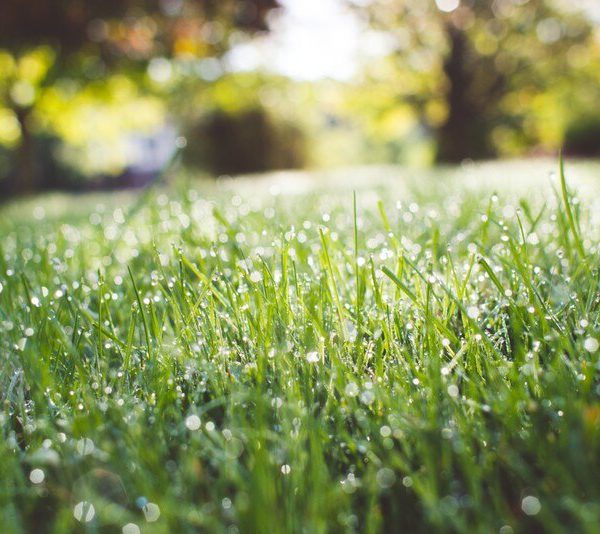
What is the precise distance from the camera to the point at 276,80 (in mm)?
15680

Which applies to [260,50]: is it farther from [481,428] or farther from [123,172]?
[123,172]

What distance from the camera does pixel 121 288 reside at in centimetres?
151

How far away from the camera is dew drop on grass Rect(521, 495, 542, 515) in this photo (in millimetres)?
634

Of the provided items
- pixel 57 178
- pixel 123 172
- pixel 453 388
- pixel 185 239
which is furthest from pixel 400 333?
pixel 123 172

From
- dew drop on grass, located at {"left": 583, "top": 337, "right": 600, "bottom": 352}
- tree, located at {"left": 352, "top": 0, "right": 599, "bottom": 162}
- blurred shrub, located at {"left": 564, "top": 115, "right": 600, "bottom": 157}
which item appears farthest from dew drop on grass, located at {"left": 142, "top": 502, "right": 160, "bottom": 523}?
blurred shrub, located at {"left": 564, "top": 115, "right": 600, "bottom": 157}

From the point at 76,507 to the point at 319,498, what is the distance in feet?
1.04

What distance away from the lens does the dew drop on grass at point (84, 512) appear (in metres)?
0.67

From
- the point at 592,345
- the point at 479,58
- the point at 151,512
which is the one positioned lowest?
the point at 151,512

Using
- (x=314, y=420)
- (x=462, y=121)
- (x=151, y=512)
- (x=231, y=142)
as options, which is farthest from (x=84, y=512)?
(x=231, y=142)

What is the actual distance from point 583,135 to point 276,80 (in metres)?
12.4

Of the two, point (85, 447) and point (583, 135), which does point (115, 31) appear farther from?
point (583, 135)

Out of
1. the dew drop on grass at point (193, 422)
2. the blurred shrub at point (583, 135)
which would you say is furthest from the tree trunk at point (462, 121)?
the dew drop on grass at point (193, 422)

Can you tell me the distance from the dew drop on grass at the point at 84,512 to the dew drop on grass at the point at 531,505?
53 cm

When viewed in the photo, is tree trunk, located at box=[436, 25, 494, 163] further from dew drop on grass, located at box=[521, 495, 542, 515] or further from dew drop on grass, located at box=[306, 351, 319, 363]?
dew drop on grass, located at box=[521, 495, 542, 515]
